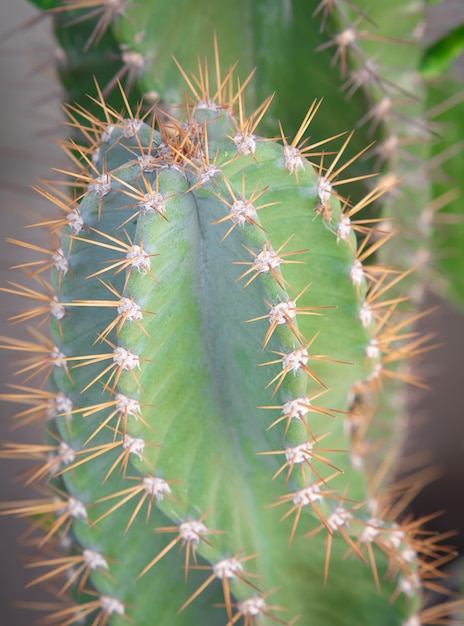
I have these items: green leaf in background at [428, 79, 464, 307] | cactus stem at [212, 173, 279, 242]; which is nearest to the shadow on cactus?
cactus stem at [212, 173, 279, 242]

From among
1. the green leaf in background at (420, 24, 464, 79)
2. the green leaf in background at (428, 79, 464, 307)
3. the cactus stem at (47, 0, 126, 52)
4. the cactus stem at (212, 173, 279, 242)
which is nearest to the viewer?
the cactus stem at (212, 173, 279, 242)

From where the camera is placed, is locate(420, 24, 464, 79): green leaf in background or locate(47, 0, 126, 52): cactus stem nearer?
locate(47, 0, 126, 52): cactus stem

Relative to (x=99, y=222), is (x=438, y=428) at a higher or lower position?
lower

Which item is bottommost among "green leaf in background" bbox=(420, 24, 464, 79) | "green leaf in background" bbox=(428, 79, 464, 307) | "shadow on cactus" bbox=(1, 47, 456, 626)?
"shadow on cactus" bbox=(1, 47, 456, 626)

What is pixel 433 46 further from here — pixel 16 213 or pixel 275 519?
pixel 16 213

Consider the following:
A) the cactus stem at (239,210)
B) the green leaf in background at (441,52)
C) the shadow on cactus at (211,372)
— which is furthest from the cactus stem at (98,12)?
the green leaf in background at (441,52)

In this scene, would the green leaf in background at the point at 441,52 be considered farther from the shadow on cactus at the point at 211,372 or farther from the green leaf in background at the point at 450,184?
the shadow on cactus at the point at 211,372

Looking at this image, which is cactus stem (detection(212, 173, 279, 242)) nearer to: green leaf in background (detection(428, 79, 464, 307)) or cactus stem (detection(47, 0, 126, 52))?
cactus stem (detection(47, 0, 126, 52))

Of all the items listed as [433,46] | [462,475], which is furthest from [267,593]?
[462,475]
